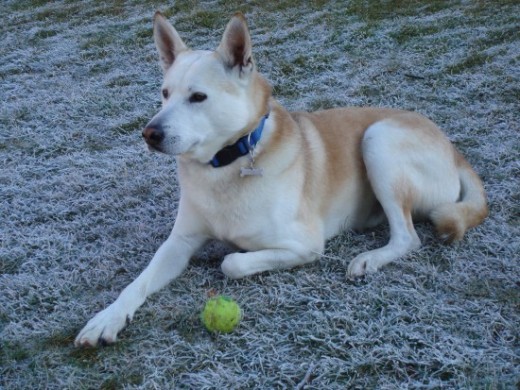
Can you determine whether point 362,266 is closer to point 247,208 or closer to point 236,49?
point 247,208

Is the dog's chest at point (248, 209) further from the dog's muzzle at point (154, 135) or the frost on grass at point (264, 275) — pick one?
the dog's muzzle at point (154, 135)

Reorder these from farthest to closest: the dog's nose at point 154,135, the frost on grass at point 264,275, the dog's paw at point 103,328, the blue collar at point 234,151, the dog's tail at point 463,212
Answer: the dog's tail at point 463,212 → the blue collar at point 234,151 → the dog's nose at point 154,135 → the dog's paw at point 103,328 → the frost on grass at point 264,275

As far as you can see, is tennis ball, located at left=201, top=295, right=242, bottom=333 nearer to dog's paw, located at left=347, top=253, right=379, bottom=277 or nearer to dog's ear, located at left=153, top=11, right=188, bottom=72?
dog's paw, located at left=347, top=253, right=379, bottom=277

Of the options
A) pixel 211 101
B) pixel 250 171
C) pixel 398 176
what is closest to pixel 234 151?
pixel 250 171

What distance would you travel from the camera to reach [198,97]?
265 centimetres

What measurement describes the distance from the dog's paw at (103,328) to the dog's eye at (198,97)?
0.99 meters

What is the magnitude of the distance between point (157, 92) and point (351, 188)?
10.4 feet

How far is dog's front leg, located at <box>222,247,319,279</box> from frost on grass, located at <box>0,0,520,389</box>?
0.06 m

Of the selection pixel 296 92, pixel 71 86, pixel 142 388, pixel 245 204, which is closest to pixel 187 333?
pixel 142 388

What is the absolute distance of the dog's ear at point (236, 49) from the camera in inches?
106

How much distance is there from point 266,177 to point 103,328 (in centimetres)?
100

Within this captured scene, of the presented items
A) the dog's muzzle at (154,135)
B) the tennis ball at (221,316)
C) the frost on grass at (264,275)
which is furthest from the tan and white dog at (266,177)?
the tennis ball at (221,316)

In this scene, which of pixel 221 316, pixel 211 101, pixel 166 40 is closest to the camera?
pixel 221 316

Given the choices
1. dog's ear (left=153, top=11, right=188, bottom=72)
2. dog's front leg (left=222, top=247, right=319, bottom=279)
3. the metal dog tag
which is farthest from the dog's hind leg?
dog's ear (left=153, top=11, right=188, bottom=72)
